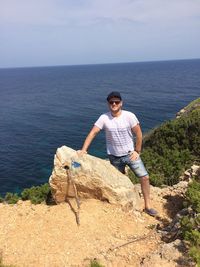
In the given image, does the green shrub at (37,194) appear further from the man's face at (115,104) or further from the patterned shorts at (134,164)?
the man's face at (115,104)

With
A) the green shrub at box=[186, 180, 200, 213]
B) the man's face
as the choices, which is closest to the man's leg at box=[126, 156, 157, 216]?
the green shrub at box=[186, 180, 200, 213]

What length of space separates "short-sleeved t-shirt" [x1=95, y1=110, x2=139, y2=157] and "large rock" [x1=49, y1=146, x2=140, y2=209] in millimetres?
1135

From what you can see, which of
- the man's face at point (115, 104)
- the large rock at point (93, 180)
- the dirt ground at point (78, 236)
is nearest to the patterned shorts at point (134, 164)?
the large rock at point (93, 180)

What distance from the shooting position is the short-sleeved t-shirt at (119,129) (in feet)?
29.0

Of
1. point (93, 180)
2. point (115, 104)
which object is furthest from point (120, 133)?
point (93, 180)

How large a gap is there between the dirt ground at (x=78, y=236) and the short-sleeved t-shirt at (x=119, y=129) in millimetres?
2110

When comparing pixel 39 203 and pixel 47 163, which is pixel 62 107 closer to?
pixel 47 163

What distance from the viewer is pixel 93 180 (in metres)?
10.0

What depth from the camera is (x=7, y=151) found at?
151 ft

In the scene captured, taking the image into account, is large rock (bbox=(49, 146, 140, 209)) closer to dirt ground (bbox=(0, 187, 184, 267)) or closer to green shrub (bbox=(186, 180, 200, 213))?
dirt ground (bbox=(0, 187, 184, 267))

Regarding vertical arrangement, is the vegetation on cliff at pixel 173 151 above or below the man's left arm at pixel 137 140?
below

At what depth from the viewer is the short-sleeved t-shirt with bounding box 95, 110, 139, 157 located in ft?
29.0

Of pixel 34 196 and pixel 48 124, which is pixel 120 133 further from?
pixel 48 124

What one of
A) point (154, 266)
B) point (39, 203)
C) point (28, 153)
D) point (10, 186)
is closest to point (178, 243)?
point (154, 266)
